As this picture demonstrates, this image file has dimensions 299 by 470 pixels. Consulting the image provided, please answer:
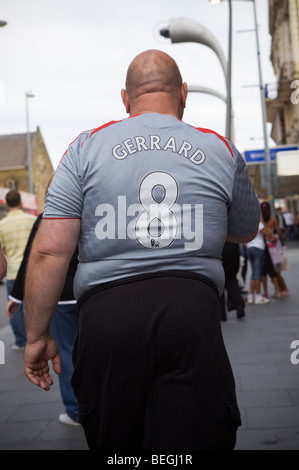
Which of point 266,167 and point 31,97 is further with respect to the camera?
point 31,97

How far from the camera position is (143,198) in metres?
2.08

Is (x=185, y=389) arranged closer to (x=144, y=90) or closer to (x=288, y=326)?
(x=144, y=90)

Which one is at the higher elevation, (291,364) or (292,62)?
(292,62)

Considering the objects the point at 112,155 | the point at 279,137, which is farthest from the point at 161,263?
the point at 279,137

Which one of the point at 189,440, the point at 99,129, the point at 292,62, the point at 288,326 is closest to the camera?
the point at 189,440

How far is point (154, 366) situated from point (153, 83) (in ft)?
3.21

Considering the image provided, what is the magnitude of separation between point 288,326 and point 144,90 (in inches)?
259

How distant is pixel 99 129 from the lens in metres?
2.18

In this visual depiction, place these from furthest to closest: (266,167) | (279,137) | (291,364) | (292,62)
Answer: (279,137)
(292,62)
(266,167)
(291,364)

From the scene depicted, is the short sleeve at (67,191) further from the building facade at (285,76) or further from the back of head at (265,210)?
the building facade at (285,76)

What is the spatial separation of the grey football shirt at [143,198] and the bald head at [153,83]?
11 centimetres

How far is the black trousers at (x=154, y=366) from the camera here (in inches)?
77.2

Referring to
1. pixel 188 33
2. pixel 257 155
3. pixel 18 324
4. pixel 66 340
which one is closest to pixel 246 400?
pixel 66 340

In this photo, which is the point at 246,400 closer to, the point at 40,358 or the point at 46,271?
Answer: the point at 40,358
